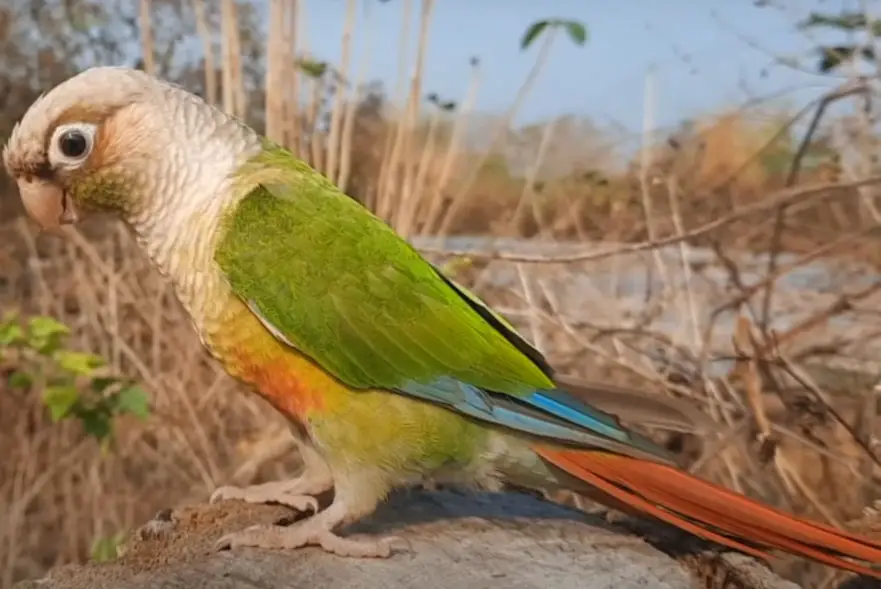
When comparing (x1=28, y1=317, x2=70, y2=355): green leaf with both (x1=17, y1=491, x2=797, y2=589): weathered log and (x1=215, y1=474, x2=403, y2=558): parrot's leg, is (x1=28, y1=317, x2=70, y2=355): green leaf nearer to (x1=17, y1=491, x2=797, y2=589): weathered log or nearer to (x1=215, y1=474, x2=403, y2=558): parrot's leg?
(x1=17, y1=491, x2=797, y2=589): weathered log

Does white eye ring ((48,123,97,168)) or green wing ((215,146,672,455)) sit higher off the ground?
white eye ring ((48,123,97,168))

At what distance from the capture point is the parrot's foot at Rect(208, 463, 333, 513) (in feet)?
2.92

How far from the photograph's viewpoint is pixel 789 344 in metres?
1.46

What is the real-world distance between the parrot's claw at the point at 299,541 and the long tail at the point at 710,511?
188mm

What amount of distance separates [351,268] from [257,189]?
11cm

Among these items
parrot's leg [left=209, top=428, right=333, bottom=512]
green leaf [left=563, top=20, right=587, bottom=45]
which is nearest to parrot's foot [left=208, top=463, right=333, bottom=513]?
parrot's leg [left=209, top=428, right=333, bottom=512]

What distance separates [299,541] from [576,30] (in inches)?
49.5

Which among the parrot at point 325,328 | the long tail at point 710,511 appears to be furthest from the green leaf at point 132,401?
the long tail at point 710,511

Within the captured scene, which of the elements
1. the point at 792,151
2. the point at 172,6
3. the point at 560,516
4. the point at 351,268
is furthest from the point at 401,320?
the point at 172,6

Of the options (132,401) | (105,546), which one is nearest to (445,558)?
(132,401)

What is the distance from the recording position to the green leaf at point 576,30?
1.68 m

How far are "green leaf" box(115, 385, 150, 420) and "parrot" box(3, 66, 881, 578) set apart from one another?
898 millimetres

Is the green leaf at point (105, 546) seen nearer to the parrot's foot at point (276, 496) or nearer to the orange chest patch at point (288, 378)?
the parrot's foot at point (276, 496)

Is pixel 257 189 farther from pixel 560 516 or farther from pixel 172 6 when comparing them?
pixel 172 6
